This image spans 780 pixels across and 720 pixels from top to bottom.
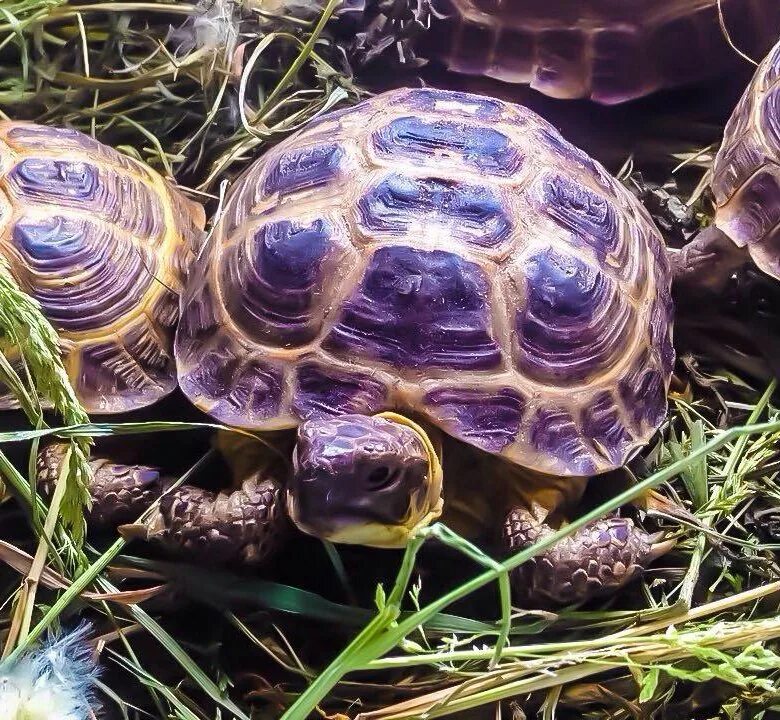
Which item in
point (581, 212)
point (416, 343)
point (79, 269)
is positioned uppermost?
point (581, 212)

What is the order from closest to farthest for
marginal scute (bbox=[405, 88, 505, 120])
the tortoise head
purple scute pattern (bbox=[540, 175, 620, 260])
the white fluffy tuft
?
the white fluffy tuft
the tortoise head
purple scute pattern (bbox=[540, 175, 620, 260])
marginal scute (bbox=[405, 88, 505, 120])

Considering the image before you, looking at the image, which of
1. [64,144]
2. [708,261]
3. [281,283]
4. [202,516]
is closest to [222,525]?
[202,516]

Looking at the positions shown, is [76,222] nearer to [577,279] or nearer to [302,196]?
[302,196]

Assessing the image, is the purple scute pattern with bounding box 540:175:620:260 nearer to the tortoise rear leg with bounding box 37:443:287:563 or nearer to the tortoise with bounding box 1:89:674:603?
the tortoise with bounding box 1:89:674:603

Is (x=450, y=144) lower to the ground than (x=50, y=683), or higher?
higher

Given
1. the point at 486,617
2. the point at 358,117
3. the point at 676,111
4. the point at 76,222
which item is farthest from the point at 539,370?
the point at 676,111

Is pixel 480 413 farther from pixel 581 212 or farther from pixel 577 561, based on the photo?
pixel 581 212

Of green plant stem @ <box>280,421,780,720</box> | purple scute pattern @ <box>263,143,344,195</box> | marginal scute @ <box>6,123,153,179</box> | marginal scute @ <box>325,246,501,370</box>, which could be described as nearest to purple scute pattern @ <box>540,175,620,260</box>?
marginal scute @ <box>325,246,501,370</box>
